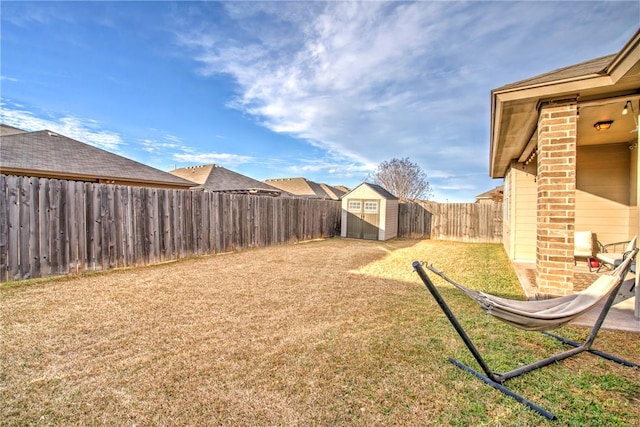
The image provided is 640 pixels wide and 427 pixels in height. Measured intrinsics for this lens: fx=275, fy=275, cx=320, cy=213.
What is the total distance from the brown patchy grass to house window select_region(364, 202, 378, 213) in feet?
25.5

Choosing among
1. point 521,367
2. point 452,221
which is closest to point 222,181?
point 452,221

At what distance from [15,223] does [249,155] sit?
1950 cm

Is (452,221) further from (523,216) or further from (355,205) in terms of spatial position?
(523,216)

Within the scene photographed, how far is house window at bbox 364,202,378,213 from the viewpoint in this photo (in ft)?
39.7

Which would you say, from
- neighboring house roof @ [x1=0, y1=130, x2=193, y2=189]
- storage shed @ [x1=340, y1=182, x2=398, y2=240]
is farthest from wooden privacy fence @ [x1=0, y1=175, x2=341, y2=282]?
storage shed @ [x1=340, y1=182, x2=398, y2=240]

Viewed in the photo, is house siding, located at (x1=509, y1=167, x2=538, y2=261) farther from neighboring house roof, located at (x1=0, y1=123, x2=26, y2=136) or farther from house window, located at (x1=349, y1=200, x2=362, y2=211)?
neighboring house roof, located at (x1=0, y1=123, x2=26, y2=136)

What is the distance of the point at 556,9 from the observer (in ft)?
15.9

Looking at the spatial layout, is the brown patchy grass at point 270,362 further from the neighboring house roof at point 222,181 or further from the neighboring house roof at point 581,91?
the neighboring house roof at point 222,181

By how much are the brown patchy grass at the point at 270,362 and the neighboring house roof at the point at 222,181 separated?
12.6 meters

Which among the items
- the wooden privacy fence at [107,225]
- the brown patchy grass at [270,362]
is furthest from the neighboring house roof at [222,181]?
the brown patchy grass at [270,362]

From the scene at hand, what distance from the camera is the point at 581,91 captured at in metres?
3.07

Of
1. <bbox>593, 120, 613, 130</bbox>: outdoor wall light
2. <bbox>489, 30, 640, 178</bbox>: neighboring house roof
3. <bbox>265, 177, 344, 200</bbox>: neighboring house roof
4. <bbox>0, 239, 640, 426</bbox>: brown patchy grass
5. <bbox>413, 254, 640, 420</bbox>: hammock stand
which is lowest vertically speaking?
<bbox>0, 239, 640, 426</bbox>: brown patchy grass

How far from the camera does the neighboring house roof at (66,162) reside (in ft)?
24.2

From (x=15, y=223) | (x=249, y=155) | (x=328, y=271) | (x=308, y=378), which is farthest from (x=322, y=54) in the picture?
(x=249, y=155)
